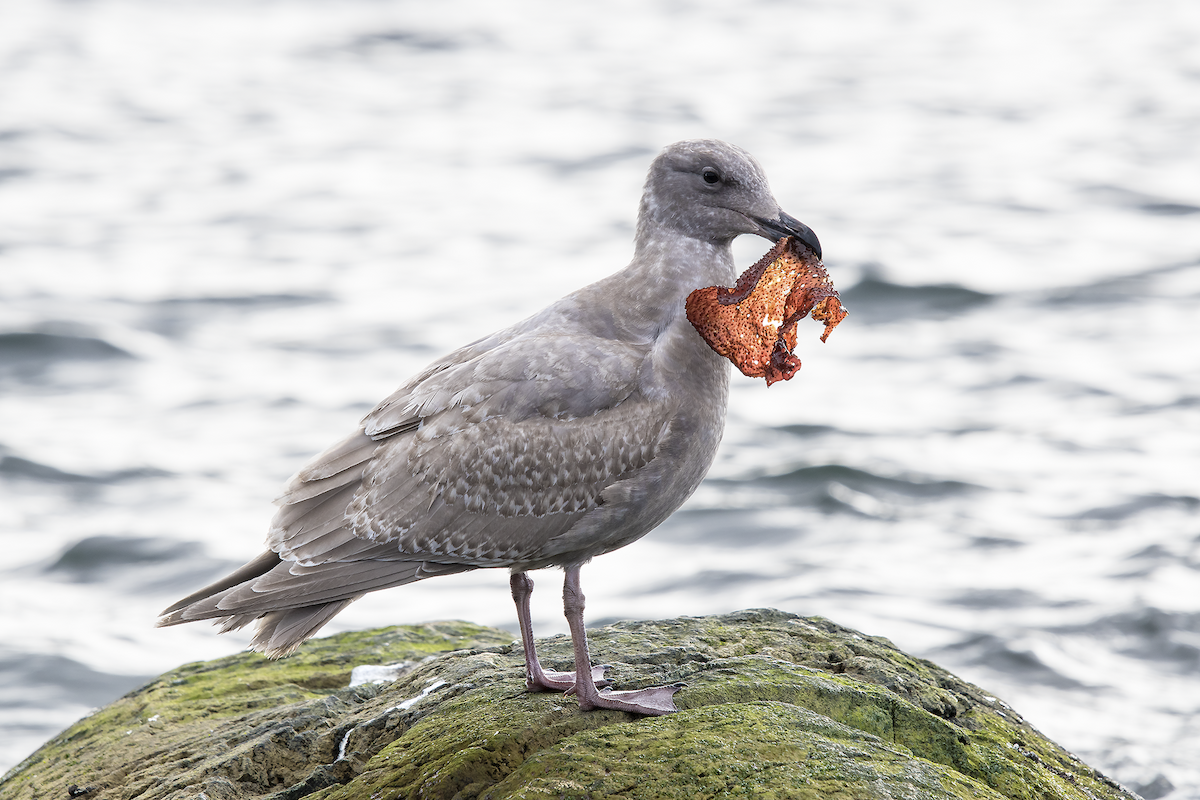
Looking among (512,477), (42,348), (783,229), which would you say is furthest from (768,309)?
(42,348)

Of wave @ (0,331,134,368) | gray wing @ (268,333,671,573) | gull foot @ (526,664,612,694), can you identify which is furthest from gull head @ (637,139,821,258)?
wave @ (0,331,134,368)

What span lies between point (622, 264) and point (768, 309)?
11820 mm

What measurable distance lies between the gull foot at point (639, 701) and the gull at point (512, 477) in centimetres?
23

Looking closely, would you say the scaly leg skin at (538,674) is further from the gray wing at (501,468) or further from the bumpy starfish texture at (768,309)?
the bumpy starfish texture at (768,309)

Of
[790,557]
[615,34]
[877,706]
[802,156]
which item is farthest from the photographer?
[615,34]

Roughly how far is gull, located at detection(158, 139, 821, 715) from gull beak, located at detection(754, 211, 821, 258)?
1cm

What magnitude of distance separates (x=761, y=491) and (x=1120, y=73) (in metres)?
14.9

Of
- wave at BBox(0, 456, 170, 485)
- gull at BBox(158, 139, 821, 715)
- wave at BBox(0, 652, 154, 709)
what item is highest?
wave at BBox(0, 456, 170, 485)

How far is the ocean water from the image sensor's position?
486 inches

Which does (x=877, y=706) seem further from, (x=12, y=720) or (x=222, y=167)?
(x=222, y=167)

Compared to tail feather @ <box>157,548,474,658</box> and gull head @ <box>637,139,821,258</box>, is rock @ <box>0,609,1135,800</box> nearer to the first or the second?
tail feather @ <box>157,548,474,658</box>

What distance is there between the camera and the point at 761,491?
14.6m

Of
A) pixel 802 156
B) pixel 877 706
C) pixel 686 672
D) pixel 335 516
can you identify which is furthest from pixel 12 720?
pixel 802 156

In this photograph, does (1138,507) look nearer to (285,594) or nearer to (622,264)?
Result: (622,264)
